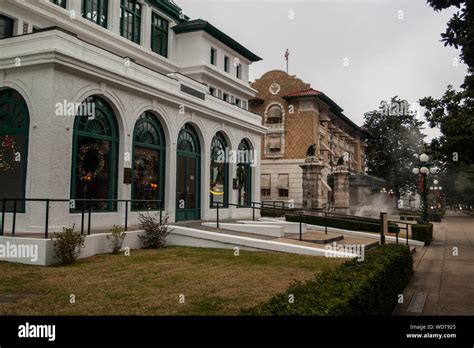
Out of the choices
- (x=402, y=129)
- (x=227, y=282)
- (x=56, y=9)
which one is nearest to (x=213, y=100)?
(x=56, y=9)

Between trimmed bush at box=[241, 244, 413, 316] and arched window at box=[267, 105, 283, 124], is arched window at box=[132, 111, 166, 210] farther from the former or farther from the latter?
arched window at box=[267, 105, 283, 124]

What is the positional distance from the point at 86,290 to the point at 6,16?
12493 mm

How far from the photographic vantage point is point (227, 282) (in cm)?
866

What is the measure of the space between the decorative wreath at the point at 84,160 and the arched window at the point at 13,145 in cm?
159

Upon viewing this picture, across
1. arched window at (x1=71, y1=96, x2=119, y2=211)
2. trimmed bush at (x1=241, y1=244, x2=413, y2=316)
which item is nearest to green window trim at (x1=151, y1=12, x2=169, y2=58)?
arched window at (x1=71, y1=96, x2=119, y2=211)

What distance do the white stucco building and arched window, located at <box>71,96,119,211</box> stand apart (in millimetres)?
37

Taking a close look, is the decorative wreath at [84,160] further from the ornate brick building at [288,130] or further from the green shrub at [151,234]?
the ornate brick building at [288,130]

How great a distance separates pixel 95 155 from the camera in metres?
13.9

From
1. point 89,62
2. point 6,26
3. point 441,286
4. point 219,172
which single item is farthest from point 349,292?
point 219,172

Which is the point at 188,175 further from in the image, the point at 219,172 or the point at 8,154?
the point at 8,154

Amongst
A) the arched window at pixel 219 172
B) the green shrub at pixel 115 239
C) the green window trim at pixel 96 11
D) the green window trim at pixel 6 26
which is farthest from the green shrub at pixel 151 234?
the green window trim at pixel 96 11

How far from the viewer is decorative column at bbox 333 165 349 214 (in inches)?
1209

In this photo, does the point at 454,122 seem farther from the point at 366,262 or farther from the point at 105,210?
the point at 105,210

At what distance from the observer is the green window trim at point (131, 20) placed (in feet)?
66.8
